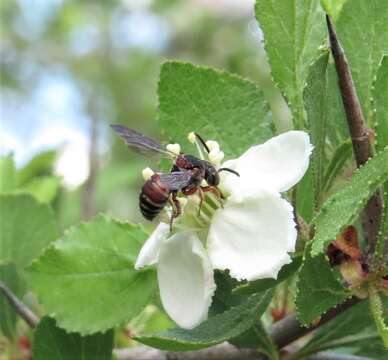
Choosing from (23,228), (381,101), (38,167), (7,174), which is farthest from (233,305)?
(38,167)

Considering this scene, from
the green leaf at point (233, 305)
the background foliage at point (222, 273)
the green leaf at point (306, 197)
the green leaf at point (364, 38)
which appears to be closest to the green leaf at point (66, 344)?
the background foliage at point (222, 273)

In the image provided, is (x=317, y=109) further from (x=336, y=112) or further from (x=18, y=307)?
(x=18, y=307)

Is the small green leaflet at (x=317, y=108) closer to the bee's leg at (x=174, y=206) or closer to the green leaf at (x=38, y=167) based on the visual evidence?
the bee's leg at (x=174, y=206)

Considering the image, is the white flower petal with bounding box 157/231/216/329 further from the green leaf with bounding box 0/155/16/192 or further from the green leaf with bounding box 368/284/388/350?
the green leaf with bounding box 0/155/16/192

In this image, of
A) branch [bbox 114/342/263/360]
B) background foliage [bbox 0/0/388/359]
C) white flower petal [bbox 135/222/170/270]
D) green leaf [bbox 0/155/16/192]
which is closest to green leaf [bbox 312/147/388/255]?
background foliage [bbox 0/0/388/359]

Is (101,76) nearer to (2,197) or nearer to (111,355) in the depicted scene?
(2,197)

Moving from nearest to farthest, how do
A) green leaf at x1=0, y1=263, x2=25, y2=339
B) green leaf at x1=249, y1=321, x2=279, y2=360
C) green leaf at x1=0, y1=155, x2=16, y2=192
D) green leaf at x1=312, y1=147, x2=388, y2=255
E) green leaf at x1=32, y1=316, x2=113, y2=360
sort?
green leaf at x1=312, y1=147, x2=388, y2=255 < green leaf at x1=249, y1=321, x2=279, y2=360 < green leaf at x1=32, y1=316, x2=113, y2=360 < green leaf at x1=0, y1=263, x2=25, y2=339 < green leaf at x1=0, y1=155, x2=16, y2=192

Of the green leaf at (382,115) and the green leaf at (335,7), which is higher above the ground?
the green leaf at (335,7)
